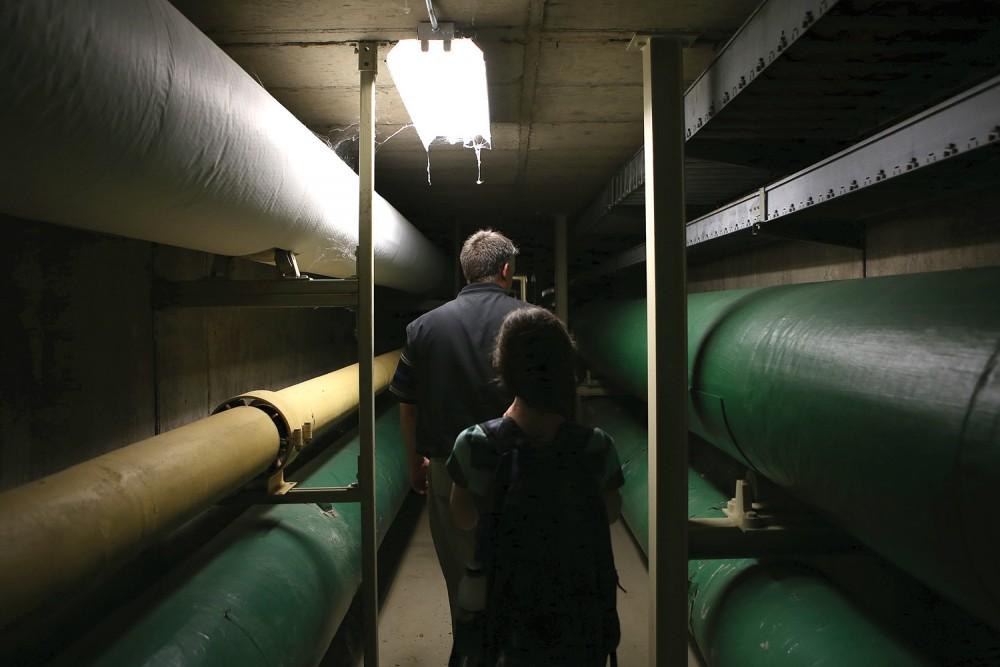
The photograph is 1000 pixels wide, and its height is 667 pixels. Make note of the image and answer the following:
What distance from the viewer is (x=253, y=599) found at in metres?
1.37

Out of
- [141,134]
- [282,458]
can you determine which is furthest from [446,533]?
[141,134]

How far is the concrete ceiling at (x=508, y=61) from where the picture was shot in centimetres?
149

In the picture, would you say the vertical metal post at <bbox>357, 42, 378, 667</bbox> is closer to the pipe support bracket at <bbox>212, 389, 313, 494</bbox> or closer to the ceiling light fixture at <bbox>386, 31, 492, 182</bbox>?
the ceiling light fixture at <bbox>386, 31, 492, 182</bbox>

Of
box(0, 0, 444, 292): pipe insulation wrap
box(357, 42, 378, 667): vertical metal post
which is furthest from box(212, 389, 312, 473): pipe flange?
box(0, 0, 444, 292): pipe insulation wrap

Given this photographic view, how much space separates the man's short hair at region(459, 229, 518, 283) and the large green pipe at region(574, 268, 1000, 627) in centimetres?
70

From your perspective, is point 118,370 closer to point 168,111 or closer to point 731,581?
point 168,111

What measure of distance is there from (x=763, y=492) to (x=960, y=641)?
1.83 feet

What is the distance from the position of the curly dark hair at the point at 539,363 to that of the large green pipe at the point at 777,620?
86 cm

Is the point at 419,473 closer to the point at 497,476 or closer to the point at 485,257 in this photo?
the point at 485,257

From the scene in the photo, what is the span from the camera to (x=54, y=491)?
34.4 inches

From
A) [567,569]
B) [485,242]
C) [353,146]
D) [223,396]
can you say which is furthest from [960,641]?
[353,146]

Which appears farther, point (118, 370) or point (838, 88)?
point (118, 370)

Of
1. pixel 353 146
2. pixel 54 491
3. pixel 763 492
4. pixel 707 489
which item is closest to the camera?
pixel 54 491

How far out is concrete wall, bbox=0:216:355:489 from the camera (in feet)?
4.05
